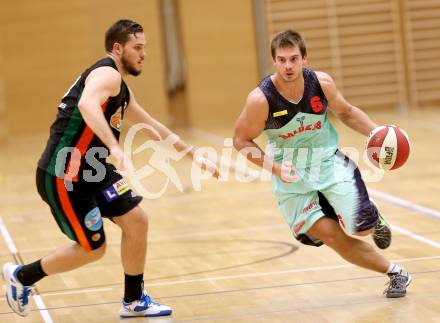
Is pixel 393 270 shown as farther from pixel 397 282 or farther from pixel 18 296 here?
pixel 18 296

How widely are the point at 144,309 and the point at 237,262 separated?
1640 mm

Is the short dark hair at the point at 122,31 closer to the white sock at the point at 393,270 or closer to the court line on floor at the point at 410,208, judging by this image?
the white sock at the point at 393,270

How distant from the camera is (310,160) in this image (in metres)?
5.59

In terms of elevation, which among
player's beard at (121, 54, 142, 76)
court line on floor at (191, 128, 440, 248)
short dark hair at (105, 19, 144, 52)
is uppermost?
short dark hair at (105, 19, 144, 52)

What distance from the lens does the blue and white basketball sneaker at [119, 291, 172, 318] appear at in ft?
17.9

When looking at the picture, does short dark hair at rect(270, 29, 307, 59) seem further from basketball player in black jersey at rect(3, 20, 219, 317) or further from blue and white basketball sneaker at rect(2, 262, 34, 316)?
blue and white basketball sneaker at rect(2, 262, 34, 316)

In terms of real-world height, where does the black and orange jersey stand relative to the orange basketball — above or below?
above

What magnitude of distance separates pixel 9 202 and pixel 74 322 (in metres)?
5.80

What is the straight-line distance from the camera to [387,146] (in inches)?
215

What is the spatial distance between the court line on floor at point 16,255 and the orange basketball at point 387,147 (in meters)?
2.27

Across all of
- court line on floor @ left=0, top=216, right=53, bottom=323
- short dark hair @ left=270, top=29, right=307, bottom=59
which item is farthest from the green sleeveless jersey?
court line on floor @ left=0, top=216, right=53, bottom=323

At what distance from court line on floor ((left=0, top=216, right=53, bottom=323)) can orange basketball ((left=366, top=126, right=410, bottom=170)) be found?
2.27 m

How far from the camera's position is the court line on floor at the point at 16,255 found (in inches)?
220

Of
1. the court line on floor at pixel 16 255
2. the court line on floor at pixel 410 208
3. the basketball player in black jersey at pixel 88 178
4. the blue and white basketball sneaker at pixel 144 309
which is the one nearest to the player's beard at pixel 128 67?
the basketball player in black jersey at pixel 88 178
